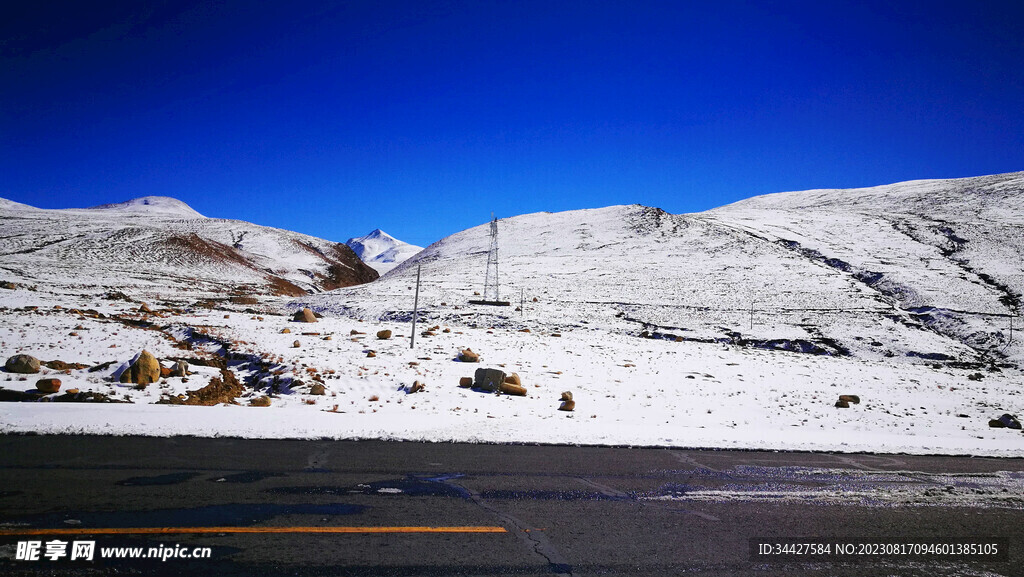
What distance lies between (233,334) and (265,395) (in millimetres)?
7962

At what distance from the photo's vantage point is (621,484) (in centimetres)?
742

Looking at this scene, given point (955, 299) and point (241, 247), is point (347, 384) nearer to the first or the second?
point (955, 299)

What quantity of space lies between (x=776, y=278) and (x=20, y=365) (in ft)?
166

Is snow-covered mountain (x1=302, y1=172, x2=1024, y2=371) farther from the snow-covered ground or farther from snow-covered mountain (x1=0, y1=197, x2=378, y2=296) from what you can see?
snow-covered mountain (x1=0, y1=197, x2=378, y2=296)

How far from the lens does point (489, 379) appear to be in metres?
15.8

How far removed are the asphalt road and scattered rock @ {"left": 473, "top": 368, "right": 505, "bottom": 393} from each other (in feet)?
21.7

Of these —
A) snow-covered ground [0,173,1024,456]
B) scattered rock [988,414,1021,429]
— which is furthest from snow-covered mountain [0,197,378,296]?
scattered rock [988,414,1021,429]

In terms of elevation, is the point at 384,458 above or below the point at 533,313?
below

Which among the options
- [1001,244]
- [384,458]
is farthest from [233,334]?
[1001,244]

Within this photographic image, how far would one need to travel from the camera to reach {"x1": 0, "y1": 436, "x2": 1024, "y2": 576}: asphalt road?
4.76 m

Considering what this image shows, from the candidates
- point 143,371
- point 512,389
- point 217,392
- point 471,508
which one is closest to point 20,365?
point 143,371

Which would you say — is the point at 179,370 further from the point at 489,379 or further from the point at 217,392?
the point at 489,379

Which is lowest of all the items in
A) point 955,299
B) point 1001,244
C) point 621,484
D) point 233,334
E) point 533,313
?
point 621,484

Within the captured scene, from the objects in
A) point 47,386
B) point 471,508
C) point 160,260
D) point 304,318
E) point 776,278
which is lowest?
point 471,508
